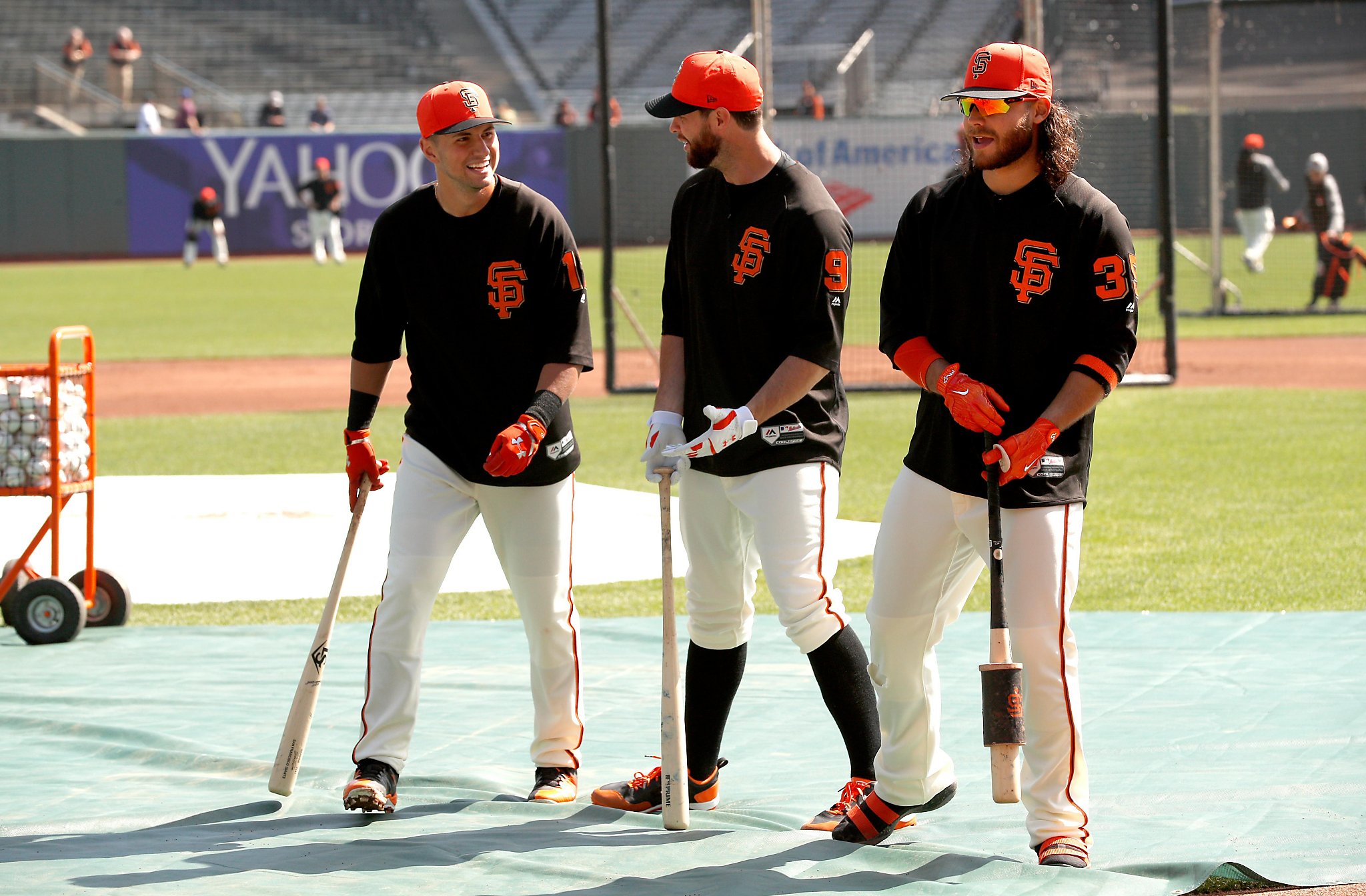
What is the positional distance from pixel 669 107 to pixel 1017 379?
1.18 metres

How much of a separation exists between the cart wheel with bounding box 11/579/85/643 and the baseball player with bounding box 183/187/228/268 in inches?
1040

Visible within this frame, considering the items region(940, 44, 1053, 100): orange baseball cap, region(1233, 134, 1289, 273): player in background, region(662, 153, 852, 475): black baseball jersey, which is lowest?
region(662, 153, 852, 475): black baseball jersey

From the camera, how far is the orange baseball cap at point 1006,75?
3.84 m

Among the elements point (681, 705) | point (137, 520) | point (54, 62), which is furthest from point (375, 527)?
point (54, 62)

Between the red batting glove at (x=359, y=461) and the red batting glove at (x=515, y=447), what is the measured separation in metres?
0.53

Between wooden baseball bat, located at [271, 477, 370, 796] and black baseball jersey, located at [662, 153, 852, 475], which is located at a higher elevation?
black baseball jersey, located at [662, 153, 852, 475]

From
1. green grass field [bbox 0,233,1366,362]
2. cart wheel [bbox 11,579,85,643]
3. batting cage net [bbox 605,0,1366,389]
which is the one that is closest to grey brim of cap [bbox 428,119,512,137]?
batting cage net [bbox 605,0,1366,389]

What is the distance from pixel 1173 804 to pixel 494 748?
208 centimetres

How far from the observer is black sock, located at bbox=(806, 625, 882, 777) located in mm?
4355

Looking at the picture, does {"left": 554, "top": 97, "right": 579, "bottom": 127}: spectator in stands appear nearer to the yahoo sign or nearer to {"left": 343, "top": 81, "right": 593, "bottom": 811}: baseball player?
the yahoo sign

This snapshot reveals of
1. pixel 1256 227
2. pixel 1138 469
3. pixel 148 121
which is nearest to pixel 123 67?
pixel 148 121

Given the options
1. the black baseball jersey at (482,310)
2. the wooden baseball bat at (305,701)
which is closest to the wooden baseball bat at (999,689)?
the black baseball jersey at (482,310)

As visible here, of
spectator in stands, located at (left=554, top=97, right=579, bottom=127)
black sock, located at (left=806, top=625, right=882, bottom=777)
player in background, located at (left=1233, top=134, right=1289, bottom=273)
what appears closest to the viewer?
black sock, located at (left=806, top=625, right=882, bottom=777)

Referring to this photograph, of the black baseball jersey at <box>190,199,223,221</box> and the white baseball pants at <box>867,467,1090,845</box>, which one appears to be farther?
the black baseball jersey at <box>190,199,223,221</box>
